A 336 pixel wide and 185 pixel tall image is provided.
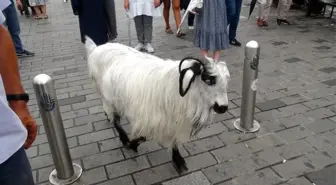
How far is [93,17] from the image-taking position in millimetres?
5160

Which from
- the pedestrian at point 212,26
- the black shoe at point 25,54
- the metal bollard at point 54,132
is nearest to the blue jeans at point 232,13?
the pedestrian at point 212,26

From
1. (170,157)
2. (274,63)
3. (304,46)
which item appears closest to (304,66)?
(274,63)

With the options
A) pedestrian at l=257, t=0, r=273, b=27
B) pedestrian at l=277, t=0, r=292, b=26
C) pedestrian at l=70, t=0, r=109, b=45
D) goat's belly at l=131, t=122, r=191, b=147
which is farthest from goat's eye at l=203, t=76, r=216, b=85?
pedestrian at l=277, t=0, r=292, b=26

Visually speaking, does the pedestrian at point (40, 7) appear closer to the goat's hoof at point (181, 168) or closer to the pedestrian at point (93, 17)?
the pedestrian at point (93, 17)

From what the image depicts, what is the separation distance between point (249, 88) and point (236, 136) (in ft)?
1.97

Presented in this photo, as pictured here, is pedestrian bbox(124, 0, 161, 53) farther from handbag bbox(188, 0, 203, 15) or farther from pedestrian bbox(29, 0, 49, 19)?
pedestrian bbox(29, 0, 49, 19)

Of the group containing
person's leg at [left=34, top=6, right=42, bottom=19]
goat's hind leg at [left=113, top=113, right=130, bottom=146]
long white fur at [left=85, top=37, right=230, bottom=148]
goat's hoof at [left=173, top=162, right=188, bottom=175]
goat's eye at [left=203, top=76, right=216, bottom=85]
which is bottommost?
goat's hoof at [left=173, top=162, right=188, bottom=175]

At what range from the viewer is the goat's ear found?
90.8 inches

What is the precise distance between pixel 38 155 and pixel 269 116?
116 inches

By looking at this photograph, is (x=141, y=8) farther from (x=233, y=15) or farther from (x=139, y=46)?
(x=233, y=15)

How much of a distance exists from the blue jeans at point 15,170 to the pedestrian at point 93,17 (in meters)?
4.05

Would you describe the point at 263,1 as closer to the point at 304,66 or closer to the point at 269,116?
the point at 304,66

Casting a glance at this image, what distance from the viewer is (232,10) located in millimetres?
6180

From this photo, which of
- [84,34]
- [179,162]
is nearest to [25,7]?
[84,34]
